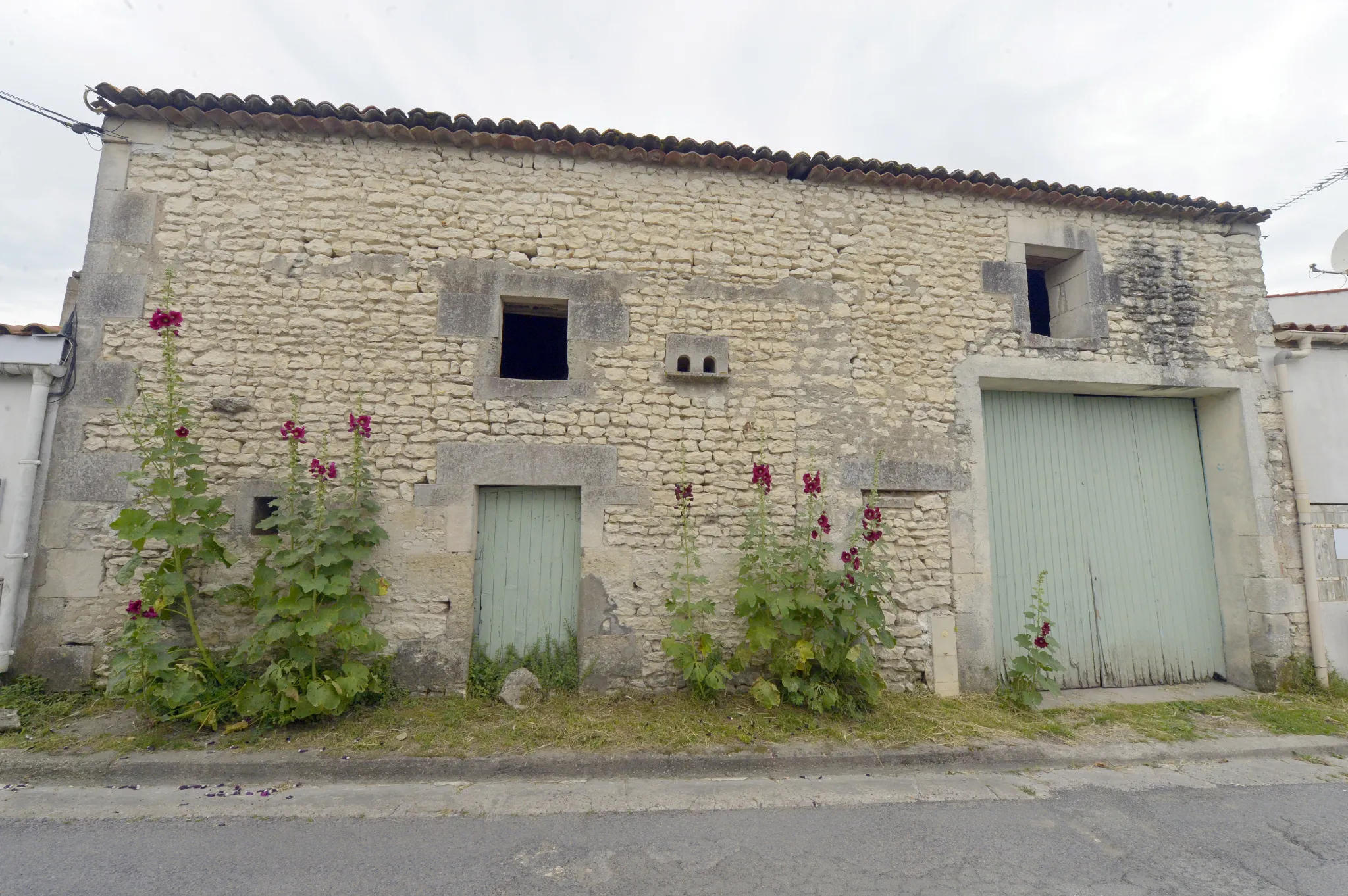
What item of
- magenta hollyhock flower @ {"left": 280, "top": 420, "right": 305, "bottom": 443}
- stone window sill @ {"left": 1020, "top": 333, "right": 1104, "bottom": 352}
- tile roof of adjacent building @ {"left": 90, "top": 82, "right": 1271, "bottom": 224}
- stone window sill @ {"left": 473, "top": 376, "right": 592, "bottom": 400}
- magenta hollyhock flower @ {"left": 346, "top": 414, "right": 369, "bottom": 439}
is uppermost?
tile roof of adjacent building @ {"left": 90, "top": 82, "right": 1271, "bottom": 224}

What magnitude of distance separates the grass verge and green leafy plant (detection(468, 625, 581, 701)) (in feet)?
0.37

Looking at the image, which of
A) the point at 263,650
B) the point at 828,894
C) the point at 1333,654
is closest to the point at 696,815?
the point at 828,894

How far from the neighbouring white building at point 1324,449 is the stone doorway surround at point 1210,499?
0.34m

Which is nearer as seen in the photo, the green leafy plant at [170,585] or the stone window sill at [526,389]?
the green leafy plant at [170,585]

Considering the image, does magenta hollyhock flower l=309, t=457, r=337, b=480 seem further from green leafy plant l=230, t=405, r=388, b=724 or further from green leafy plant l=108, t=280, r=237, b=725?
green leafy plant l=108, t=280, r=237, b=725

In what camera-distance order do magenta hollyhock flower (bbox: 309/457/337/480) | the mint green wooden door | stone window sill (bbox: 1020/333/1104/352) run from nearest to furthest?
magenta hollyhock flower (bbox: 309/457/337/480) < the mint green wooden door < stone window sill (bbox: 1020/333/1104/352)

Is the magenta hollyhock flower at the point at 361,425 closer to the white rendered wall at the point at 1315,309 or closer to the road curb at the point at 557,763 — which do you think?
the road curb at the point at 557,763

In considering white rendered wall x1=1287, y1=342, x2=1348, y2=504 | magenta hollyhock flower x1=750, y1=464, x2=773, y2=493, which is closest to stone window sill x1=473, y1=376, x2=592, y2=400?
magenta hollyhock flower x1=750, y1=464, x2=773, y2=493

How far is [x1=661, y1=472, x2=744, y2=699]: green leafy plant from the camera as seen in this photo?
430 cm

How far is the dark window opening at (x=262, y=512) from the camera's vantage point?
4.44 meters

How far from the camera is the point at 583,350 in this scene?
4.93 m

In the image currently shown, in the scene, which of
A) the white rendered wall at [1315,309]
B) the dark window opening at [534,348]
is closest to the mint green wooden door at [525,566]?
the dark window opening at [534,348]

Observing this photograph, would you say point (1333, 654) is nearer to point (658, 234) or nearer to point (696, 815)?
point (696, 815)

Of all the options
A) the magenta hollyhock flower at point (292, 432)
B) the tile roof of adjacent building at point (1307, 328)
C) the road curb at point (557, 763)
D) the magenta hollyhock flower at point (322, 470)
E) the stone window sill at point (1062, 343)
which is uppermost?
the tile roof of adjacent building at point (1307, 328)
